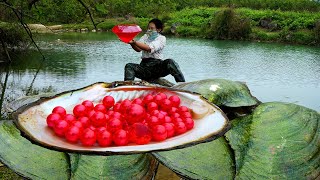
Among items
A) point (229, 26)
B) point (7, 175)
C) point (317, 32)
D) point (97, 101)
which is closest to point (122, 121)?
point (97, 101)

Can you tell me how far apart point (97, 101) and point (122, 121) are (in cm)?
38

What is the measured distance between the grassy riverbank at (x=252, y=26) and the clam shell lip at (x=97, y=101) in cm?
2231

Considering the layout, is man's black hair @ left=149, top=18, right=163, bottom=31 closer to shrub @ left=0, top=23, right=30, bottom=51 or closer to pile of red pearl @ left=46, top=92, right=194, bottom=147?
pile of red pearl @ left=46, top=92, right=194, bottom=147

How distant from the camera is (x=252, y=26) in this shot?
28953 mm

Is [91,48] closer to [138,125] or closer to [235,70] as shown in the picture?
[235,70]

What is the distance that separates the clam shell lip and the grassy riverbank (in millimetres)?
22313

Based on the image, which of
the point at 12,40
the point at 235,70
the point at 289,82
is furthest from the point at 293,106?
the point at 12,40

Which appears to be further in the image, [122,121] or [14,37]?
[14,37]

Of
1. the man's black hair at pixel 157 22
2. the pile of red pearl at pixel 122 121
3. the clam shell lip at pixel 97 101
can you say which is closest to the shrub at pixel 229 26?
the man's black hair at pixel 157 22

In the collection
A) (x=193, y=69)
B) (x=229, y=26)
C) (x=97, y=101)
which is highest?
(x=97, y=101)

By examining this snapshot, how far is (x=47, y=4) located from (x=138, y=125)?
22.0 ft

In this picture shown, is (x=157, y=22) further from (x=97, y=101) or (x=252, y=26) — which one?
(x=252, y=26)

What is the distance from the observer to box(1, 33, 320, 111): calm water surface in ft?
33.8

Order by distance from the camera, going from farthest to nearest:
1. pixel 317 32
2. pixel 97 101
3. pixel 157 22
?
pixel 317 32, pixel 157 22, pixel 97 101
